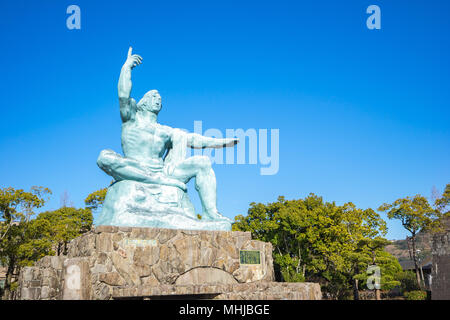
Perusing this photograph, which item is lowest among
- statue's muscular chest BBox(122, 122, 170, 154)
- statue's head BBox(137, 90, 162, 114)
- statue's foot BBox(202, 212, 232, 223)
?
statue's foot BBox(202, 212, 232, 223)

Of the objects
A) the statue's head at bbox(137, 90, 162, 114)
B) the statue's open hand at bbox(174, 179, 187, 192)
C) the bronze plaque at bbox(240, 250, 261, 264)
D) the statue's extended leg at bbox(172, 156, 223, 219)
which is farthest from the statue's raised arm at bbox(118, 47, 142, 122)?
the bronze plaque at bbox(240, 250, 261, 264)

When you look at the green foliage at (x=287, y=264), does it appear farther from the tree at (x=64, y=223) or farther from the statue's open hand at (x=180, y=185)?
the statue's open hand at (x=180, y=185)

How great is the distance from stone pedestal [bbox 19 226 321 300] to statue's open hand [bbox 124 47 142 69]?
13.6ft

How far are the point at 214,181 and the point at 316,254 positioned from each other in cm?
2050

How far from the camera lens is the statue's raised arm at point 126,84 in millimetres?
10234

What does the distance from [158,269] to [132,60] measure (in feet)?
17.1

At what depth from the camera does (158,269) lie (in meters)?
8.82

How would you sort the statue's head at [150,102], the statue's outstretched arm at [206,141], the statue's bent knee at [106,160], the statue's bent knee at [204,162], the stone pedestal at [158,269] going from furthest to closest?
the statue's outstretched arm at [206,141] → the statue's head at [150,102] → the statue's bent knee at [204,162] → the statue's bent knee at [106,160] → the stone pedestal at [158,269]

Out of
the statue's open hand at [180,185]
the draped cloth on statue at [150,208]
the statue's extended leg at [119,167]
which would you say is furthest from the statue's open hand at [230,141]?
the statue's extended leg at [119,167]

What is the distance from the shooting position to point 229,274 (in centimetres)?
952

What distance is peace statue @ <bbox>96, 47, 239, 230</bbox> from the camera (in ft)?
31.6

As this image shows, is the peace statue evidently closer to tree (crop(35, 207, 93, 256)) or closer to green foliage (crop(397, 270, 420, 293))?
tree (crop(35, 207, 93, 256))

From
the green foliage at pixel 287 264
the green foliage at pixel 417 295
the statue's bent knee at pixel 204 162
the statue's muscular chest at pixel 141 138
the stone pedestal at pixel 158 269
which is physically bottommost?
the green foliage at pixel 417 295
